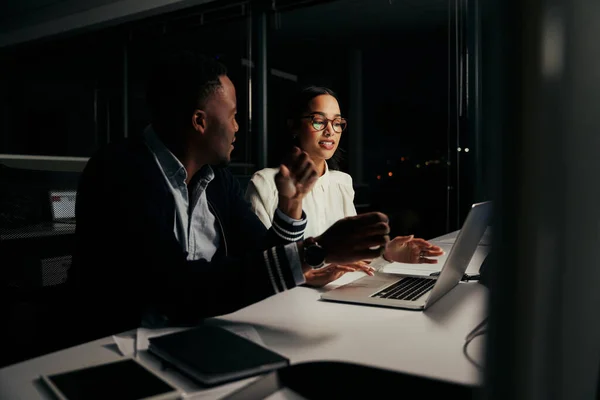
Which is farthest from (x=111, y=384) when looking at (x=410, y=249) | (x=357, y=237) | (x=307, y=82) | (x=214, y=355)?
(x=410, y=249)

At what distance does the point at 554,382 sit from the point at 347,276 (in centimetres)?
127

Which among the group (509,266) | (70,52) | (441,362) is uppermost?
(70,52)

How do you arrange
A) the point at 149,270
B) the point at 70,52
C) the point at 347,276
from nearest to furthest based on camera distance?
the point at 149,270
the point at 347,276
the point at 70,52

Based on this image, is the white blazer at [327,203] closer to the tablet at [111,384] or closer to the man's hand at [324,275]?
the man's hand at [324,275]

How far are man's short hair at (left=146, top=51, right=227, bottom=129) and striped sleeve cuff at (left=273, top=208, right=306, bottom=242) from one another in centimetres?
34

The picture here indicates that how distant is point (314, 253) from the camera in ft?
3.17

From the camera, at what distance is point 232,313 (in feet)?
3.43

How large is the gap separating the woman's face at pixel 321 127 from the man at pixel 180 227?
0.60 feet

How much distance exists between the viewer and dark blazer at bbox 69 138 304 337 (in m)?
0.97

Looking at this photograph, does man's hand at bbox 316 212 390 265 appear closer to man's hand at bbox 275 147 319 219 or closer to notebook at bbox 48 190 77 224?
man's hand at bbox 275 147 319 219

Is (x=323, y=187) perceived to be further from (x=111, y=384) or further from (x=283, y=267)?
(x=111, y=384)

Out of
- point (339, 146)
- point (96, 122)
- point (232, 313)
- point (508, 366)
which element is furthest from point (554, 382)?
point (96, 122)

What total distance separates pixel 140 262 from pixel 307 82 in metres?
0.65

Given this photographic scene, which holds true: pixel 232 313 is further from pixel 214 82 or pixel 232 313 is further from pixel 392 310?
pixel 214 82
